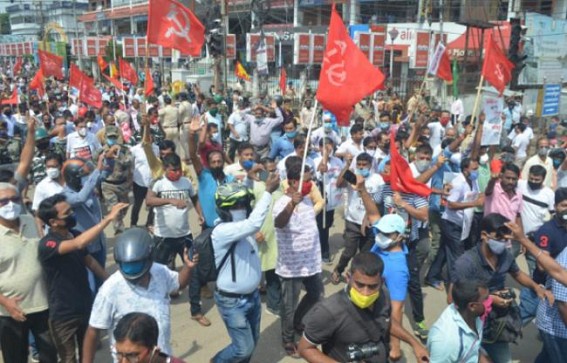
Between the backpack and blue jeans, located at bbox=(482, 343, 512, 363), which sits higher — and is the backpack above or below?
above

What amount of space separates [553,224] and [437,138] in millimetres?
6394

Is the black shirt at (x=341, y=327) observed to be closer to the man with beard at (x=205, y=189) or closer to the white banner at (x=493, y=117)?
the man with beard at (x=205, y=189)

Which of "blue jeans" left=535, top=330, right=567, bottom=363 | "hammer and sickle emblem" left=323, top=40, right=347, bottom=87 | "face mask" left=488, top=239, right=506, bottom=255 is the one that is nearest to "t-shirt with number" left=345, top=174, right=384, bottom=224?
"hammer and sickle emblem" left=323, top=40, right=347, bottom=87

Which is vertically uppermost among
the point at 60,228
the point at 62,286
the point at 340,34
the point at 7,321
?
the point at 340,34

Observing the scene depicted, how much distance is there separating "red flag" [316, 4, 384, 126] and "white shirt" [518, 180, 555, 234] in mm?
2067

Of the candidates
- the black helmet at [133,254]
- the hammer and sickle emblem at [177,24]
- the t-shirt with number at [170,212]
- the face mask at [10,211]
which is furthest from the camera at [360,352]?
the hammer and sickle emblem at [177,24]

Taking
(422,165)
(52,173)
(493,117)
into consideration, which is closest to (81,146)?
(52,173)

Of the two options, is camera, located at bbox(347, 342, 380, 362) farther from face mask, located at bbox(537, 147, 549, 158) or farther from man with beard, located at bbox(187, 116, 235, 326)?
face mask, located at bbox(537, 147, 549, 158)

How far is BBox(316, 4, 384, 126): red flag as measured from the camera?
461cm

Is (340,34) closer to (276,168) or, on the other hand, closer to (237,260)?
(276,168)

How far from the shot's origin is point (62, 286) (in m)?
3.31

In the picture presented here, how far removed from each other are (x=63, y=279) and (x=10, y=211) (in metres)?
0.59

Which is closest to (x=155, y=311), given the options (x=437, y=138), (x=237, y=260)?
(x=237, y=260)

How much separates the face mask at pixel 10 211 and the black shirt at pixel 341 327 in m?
2.14
